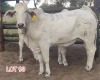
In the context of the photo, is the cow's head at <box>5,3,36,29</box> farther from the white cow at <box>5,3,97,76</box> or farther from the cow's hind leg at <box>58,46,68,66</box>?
the cow's hind leg at <box>58,46,68,66</box>

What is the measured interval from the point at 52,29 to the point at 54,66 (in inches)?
45.9

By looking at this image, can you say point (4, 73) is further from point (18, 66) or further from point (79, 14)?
point (79, 14)

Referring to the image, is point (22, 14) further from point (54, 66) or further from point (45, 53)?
point (54, 66)

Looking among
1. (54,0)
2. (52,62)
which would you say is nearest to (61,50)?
(52,62)

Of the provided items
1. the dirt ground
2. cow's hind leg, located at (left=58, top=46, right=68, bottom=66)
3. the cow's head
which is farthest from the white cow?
cow's hind leg, located at (left=58, top=46, right=68, bottom=66)

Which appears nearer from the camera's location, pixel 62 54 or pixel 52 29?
pixel 52 29

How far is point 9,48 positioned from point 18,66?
179cm

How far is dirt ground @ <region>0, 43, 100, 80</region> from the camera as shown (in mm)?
5539

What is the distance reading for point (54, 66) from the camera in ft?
20.7

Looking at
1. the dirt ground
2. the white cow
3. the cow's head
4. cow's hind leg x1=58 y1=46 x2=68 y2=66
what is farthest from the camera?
cow's hind leg x1=58 y1=46 x2=68 y2=66

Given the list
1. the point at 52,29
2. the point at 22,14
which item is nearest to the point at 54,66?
the point at 52,29

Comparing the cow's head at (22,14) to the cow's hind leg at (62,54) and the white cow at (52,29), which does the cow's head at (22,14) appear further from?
the cow's hind leg at (62,54)

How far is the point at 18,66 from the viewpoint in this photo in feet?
21.0

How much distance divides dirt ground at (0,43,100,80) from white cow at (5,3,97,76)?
9.0 inches
